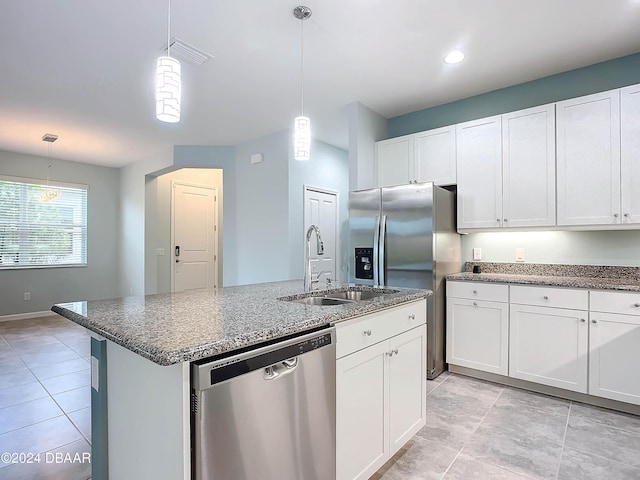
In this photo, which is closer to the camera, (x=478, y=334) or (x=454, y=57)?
(x=454, y=57)

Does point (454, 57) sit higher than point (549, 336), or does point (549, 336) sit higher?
point (454, 57)

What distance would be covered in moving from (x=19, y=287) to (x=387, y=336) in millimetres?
6460

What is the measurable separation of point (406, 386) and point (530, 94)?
2.94m

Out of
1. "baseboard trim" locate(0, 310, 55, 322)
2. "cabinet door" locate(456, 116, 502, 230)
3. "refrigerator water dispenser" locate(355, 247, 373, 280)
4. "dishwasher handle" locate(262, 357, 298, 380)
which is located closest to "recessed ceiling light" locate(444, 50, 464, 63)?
"cabinet door" locate(456, 116, 502, 230)

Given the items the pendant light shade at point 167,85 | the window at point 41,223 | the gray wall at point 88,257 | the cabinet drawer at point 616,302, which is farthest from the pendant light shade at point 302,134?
the gray wall at point 88,257

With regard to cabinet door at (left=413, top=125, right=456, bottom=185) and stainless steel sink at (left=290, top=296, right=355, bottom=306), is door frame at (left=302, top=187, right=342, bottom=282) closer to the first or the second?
cabinet door at (left=413, top=125, right=456, bottom=185)

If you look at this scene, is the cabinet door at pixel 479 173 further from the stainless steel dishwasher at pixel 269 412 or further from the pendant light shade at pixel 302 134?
the stainless steel dishwasher at pixel 269 412

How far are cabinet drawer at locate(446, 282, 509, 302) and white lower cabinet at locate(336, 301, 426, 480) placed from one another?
123cm

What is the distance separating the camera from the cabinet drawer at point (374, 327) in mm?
1520

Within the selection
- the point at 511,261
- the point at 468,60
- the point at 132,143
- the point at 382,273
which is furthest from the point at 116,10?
the point at 511,261

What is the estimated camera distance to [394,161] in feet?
12.3

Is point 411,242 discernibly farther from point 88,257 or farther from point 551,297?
Answer: point 88,257

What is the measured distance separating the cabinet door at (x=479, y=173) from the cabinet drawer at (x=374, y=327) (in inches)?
62.6

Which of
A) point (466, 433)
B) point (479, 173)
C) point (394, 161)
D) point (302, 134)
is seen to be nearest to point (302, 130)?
point (302, 134)
